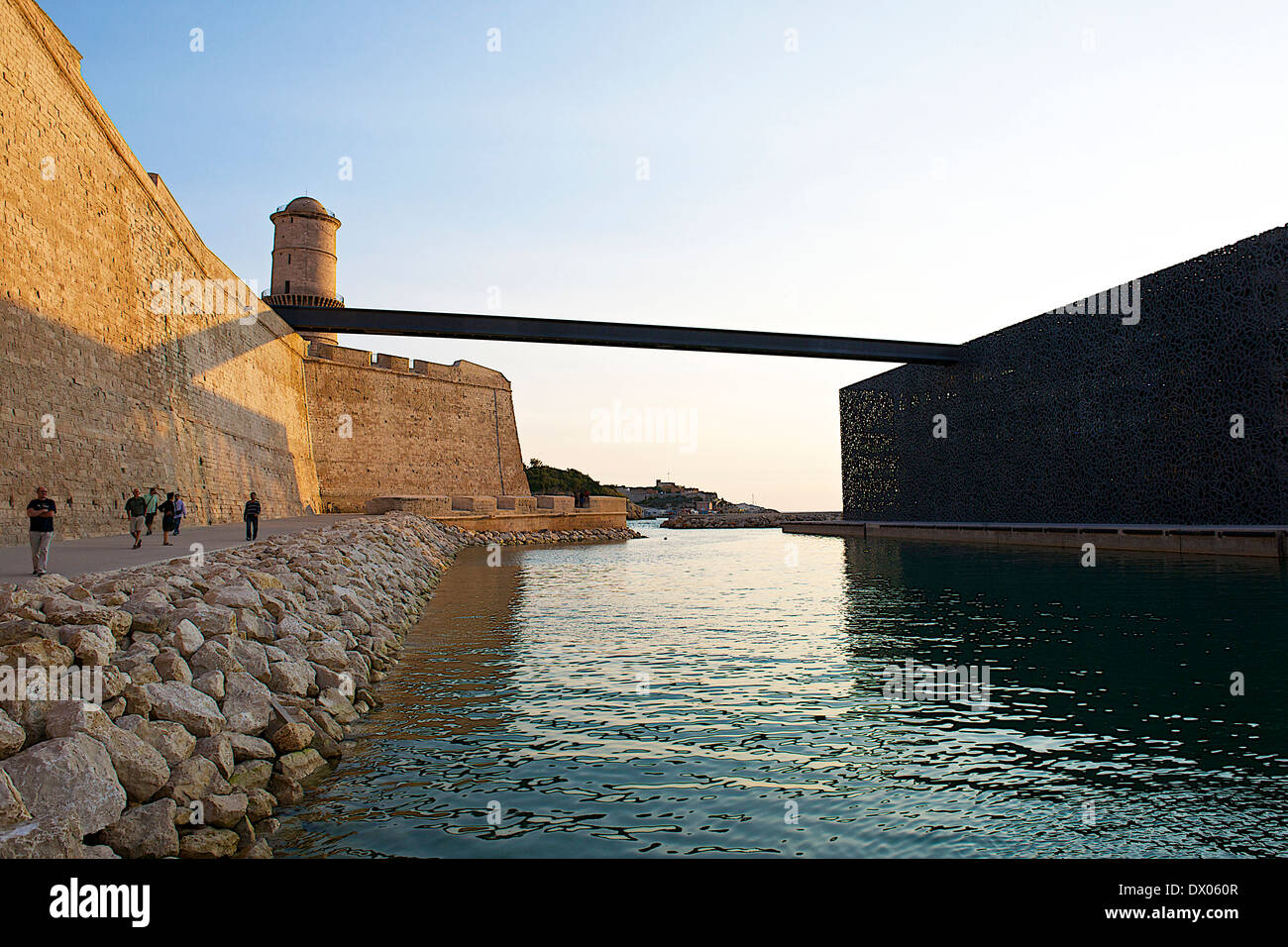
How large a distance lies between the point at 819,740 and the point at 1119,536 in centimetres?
2209

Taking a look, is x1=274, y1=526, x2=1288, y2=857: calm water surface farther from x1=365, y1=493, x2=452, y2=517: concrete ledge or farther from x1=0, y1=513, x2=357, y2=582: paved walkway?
x1=365, y1=493, x2=452, y2=517: concrete ledge

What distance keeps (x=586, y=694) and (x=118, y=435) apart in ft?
43.4

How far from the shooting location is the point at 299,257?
48.4m

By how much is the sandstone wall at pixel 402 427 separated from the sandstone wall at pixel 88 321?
14.4m

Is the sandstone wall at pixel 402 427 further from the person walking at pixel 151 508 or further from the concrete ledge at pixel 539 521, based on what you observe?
the person walking at pixel 151 508

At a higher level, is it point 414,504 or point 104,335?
point 104,335

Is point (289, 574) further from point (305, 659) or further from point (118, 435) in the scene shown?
point (118, 435)

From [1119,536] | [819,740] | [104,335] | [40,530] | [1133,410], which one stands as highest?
[104,335]

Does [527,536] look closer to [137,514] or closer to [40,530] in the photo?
[137,514]

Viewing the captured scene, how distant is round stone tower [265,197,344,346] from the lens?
159ft

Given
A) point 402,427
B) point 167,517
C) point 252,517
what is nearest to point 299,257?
point 402,427

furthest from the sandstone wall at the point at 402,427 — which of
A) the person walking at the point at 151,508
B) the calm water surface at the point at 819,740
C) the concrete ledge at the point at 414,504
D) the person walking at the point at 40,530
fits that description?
the person walking at the point at 40,530

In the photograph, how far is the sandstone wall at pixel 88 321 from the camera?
13805 millimetres
